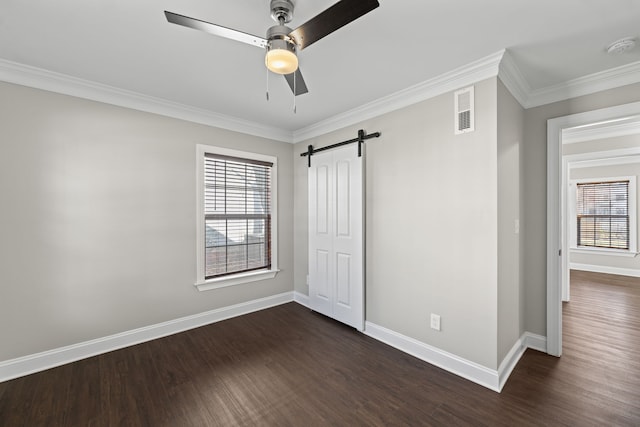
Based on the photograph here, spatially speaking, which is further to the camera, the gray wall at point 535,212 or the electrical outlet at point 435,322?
the gray wall at point 535,212

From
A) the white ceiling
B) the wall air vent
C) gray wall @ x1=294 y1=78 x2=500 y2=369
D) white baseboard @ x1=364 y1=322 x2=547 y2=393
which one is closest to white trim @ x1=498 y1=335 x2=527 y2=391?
white baseboard @ x1=364 y1=322 x2=547 y2=393

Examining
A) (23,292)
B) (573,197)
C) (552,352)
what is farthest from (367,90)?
(573,197)

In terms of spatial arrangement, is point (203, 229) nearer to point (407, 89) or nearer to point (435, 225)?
point (435, 225)

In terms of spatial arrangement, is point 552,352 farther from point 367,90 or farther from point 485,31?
point 367,90

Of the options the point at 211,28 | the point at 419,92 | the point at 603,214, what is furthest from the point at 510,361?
the point at 603,214

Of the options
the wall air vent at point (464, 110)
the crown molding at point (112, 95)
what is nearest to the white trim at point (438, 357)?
the wall air vent at point (464, 110)

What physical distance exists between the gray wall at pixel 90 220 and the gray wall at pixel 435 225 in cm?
219

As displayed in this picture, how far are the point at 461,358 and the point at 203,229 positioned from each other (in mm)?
3079

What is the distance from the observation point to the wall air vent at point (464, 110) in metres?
2.28

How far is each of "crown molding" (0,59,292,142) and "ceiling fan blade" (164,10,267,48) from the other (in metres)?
1.96

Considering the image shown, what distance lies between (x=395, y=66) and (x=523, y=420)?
9.23ft

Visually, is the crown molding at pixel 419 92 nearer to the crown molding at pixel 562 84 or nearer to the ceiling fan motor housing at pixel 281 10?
the crown molding at pixel 562 84

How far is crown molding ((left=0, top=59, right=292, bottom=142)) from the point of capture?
89.7 inches

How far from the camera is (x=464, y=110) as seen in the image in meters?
2.32
